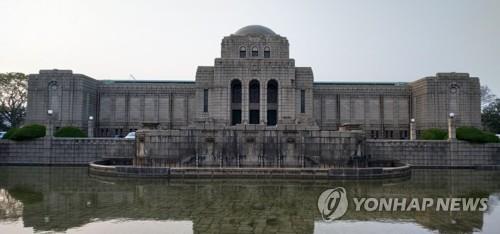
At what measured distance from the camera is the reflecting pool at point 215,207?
9938mm


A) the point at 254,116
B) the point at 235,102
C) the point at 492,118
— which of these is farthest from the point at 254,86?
the point at 492,118

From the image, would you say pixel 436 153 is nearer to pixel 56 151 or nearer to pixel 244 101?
pixel 244 101

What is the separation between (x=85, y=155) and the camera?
2812cm

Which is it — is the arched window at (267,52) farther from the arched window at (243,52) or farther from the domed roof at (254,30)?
the arched window at (243,52)

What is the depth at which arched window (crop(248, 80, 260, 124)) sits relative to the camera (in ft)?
147

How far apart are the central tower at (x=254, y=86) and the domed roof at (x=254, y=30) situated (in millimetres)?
1757

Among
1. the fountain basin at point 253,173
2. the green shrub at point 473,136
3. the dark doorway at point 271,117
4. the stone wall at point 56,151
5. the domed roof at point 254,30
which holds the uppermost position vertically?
the domed roof at point 254,30

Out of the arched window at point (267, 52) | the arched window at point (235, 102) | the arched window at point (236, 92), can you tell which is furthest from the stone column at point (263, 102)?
the arched window at point (267, 52)

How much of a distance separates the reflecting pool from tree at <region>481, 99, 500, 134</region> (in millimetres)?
45549

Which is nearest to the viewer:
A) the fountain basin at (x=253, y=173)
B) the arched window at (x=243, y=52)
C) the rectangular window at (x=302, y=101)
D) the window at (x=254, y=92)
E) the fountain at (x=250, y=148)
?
the fountain basin at (x=253, y=173)

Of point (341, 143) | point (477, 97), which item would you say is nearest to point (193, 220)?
point (341, 143)

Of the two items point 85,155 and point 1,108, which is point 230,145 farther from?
point 1,108

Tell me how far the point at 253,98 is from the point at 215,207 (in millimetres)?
33570

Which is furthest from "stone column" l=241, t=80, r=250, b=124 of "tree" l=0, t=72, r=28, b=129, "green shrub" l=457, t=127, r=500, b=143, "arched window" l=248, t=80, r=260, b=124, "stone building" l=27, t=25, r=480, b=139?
"tree" l=0, t=72, r=28, b=129
